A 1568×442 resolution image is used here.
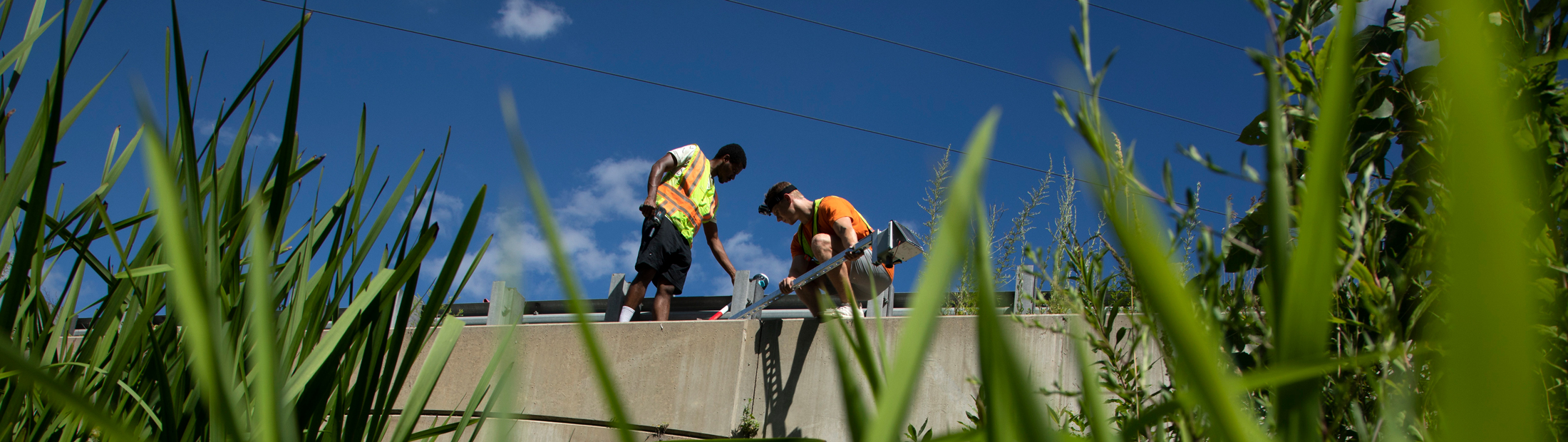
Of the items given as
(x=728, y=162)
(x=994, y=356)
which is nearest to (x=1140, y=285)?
(x=994, y=356)

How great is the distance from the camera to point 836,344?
0.30 metres

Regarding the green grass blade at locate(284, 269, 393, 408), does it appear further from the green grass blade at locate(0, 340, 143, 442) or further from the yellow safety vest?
the yellow safety vest

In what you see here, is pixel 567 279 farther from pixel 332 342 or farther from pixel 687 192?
pixel 687 192

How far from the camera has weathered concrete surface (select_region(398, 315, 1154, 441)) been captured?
4070 mm

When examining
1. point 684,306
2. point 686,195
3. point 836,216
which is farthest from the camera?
point 684,306

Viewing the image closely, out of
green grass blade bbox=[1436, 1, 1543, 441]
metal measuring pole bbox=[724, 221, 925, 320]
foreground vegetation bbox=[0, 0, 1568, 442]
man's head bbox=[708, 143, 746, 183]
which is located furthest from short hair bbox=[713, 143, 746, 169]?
green grass blade bbox=[1436, 1, 1543, 441]

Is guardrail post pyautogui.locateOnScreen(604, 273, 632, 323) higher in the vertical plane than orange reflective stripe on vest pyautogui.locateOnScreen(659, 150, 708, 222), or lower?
lower

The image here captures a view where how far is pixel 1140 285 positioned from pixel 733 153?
23.1ft

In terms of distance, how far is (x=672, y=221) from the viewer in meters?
6.29

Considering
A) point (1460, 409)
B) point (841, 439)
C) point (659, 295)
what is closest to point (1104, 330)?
point (1460, 409)

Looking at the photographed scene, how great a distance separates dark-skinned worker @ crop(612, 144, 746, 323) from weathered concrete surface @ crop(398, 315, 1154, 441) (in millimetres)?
783

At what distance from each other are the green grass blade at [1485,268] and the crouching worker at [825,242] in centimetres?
475

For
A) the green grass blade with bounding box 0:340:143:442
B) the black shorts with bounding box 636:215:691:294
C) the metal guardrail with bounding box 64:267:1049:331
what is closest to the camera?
the green grass blade with bounding box 0:340:143:442

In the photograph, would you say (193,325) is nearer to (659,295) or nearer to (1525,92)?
(1525,92)
